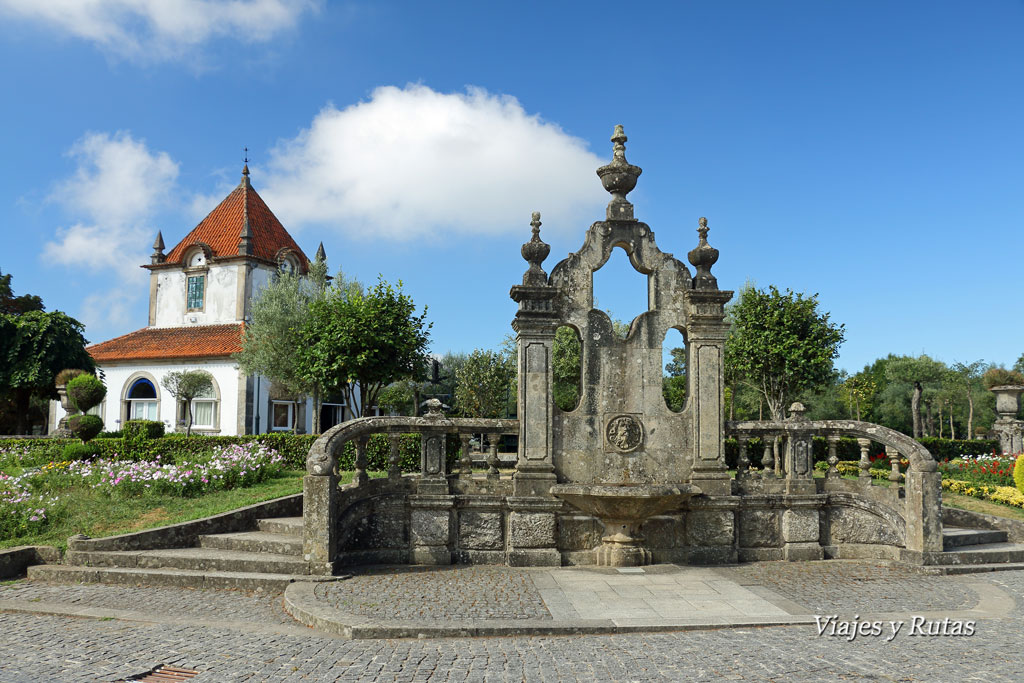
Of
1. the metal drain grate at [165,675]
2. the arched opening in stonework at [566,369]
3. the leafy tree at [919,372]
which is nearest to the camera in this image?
the metal drain grate at [165,675]

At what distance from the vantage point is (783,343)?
25.3 m

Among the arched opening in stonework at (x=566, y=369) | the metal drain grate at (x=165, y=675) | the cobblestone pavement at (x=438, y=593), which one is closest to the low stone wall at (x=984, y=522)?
the cobblestone pavement at (x=438, y=593)

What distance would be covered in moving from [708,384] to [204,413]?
2920 cm

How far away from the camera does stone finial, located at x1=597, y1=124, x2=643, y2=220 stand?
10.9 m

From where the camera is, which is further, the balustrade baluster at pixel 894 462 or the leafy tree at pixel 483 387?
the leafy tree at pixel 483 387

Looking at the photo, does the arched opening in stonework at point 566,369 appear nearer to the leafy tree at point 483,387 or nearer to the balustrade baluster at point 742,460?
the leafy tree at point 483,387

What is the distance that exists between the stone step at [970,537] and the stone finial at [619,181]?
680cm

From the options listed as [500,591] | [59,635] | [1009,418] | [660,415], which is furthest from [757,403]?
[59,635]

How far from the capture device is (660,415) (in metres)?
10.6

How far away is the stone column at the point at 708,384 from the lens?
1047 cm

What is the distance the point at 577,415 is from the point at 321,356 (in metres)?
15.6

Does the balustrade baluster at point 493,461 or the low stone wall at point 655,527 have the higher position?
the balustrade baluster at point 493,461

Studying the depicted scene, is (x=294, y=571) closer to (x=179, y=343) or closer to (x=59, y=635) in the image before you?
(x=59, y=635)

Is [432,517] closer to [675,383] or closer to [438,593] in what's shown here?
[438,593]
